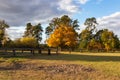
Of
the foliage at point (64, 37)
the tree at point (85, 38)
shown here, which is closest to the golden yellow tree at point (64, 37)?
the foliage at point (64, 37)

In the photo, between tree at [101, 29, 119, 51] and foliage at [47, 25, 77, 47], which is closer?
foliage at [47, 25, 77, 47]

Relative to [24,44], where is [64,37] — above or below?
above

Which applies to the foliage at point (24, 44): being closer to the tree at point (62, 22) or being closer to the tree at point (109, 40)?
the tree at point (62, 22)

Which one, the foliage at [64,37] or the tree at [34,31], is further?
the tree at [34,31]

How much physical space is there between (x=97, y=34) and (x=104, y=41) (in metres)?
4.89

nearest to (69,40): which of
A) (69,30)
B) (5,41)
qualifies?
(69,30)

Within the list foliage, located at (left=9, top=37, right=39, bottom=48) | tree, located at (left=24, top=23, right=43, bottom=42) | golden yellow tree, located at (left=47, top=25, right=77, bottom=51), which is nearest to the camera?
foliage, located at (left=9, top=37, right=39, bottom=48)

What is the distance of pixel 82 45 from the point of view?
103 meters

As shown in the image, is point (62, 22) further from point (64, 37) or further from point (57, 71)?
point (57, 71)

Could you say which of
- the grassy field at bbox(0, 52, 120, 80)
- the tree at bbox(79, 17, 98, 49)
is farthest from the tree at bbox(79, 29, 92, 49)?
the grassy field at bbox(0, 52, 120, 80)

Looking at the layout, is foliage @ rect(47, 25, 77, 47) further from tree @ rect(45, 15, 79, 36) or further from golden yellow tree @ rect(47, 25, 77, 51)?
tree @ rect(45, 15, 79, 36)

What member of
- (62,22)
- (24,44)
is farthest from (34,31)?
(24,44)

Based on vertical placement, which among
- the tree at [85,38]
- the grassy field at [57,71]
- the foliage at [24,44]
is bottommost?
the grassy field at [57,71]

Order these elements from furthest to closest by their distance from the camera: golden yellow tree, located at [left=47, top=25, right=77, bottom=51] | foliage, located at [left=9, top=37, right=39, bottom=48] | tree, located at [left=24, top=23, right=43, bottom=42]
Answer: tree, located at [left=24, top=23, right=43, bottom=42]
golden yellow tree, located at [left=47, top=25, right=77, bottom=51]
foliage, located at [left=9, top=37, right=39, bottom=48]
